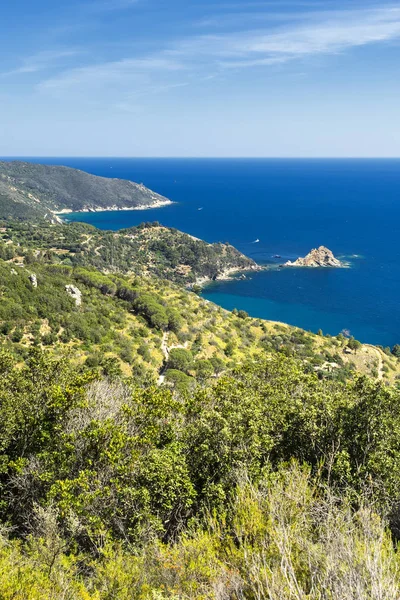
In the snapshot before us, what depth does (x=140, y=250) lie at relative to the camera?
450 ft

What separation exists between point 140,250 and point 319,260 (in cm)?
6004

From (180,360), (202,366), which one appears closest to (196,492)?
(202,366)

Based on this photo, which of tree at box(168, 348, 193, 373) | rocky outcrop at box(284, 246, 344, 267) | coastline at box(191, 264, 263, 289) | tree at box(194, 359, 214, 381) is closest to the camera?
tree at box(194, 359, 214, 381)

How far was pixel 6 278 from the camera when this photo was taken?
43906mm

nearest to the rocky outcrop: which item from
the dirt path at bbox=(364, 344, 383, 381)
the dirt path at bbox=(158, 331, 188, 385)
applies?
the dirt path at bbox=(364, 344, 383, 381)

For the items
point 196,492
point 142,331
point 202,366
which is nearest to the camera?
point 196,492

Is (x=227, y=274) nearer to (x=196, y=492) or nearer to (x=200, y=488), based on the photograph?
(x=200, y=488)

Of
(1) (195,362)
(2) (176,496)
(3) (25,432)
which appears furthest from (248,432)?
(1) (195,362)

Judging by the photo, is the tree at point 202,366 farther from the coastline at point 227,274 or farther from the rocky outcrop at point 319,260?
the rocky outcrop at point 319,260

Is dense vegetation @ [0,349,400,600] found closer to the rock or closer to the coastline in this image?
the rock

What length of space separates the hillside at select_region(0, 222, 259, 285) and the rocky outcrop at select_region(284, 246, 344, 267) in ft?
52.8

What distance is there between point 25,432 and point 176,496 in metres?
5.79

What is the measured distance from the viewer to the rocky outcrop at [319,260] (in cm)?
13850

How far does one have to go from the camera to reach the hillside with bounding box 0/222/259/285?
4823 inches
